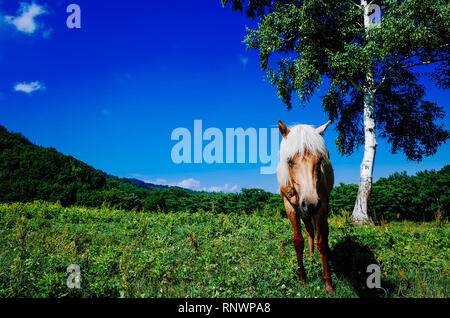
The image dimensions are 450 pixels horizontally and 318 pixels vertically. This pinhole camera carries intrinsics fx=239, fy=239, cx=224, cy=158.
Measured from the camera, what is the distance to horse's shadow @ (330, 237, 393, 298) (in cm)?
391

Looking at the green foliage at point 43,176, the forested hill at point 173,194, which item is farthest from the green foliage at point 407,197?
the green foliage at point 43,176

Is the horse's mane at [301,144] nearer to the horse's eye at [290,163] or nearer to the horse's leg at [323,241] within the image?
the horse's eye at [290,163]

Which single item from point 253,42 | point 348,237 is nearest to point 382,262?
point 348,237

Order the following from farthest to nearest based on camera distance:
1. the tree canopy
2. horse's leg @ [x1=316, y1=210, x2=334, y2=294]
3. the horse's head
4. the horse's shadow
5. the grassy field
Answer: the tree canopy < the horse's shadow < the grassy field < horse's leg @ [x1=316, y1=210, x2=334, y2=294] < the horse's head

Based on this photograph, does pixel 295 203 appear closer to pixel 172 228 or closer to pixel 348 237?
pixel 348 237

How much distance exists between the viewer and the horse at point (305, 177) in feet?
9.42

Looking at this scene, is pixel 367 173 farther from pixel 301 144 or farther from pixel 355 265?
pixel 301 144

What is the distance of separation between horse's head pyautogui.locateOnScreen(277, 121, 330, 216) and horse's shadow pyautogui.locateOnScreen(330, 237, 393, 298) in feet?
6.10

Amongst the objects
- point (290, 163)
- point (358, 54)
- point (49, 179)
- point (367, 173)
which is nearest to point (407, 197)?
point (367, 173)

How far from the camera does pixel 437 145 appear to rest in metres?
12.9

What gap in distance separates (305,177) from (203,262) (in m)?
3.12

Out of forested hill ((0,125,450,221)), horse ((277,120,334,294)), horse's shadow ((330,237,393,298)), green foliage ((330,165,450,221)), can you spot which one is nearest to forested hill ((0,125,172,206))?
forested hill ((0,125,450,221))

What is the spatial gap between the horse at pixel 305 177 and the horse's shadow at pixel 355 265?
0.79 metres

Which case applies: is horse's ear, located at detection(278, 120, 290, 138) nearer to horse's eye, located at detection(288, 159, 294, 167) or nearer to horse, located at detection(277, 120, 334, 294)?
horse, located at detection(277, 120, 334, 294)
